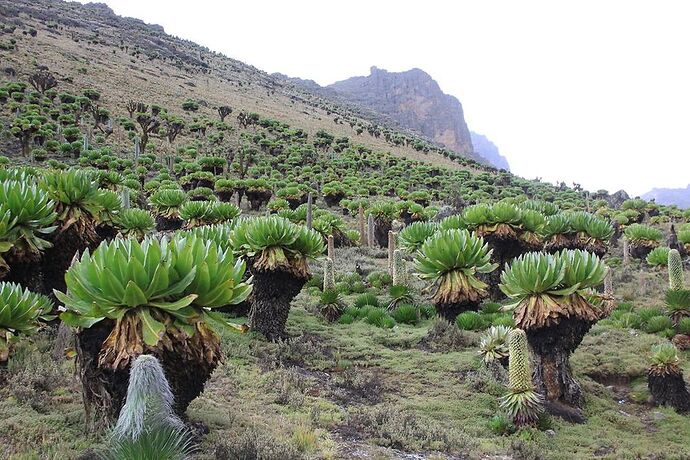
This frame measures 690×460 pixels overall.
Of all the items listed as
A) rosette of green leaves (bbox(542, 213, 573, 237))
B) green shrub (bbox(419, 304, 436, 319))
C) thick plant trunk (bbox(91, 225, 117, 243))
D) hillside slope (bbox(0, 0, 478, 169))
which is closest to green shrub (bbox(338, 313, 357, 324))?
green shrub (bbox(419, 304, 436, 319))

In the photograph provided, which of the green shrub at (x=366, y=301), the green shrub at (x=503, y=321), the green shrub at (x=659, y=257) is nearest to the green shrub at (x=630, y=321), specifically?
the green shrub at (x=503, y=321)

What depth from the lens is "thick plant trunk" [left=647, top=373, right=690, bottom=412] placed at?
700cm

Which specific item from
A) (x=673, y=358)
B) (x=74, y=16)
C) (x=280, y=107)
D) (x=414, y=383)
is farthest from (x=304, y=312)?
(x=74, y=16)

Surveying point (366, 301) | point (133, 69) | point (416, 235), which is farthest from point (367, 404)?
point (133, 69)

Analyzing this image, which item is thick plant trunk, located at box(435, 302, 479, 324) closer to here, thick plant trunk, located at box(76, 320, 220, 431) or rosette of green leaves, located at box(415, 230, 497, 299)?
rosette of green leaves, located at box(415, 230, 497, 299)

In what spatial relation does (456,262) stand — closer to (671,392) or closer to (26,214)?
(671,392)

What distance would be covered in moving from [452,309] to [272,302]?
321 centimetres

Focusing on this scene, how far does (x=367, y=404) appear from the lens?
650 centimetres

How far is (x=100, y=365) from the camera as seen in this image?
419cm

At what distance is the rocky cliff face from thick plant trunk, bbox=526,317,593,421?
140m

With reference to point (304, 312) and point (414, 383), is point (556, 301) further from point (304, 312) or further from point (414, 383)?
point (304, 312)

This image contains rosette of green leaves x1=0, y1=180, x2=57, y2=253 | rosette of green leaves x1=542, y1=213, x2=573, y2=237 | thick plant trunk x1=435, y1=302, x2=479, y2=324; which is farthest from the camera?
rosette of green leaves x1=542, y1=213, x2=573, y2=237

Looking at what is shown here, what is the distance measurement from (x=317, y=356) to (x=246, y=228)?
94.2 inches

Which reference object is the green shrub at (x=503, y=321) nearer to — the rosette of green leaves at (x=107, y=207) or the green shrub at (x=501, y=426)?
the green shrub at (x=501, y=426)
